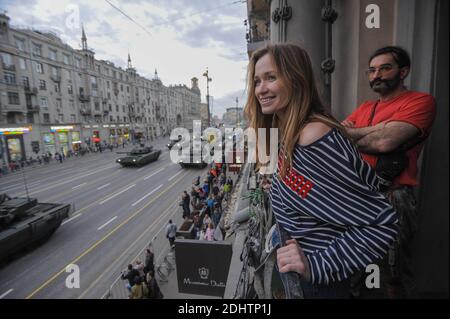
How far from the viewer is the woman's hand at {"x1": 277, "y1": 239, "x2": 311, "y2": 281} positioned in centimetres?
95

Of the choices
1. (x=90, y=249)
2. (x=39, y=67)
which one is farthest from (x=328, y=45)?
(x=39, y=67)

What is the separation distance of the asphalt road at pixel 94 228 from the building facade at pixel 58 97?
Answer: 21.2ft

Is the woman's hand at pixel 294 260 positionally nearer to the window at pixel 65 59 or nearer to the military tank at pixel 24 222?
the military tank at pixel 24 222

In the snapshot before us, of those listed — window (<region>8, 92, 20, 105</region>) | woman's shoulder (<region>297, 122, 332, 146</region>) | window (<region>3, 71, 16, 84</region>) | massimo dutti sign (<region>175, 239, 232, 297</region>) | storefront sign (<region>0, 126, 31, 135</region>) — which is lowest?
massimo dutti sign (<region>175, 239, 232, 297</region>)

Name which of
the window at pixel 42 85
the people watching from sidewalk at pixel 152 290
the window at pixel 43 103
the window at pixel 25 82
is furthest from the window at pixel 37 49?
the people watching from sidewalk at pixel 152 290

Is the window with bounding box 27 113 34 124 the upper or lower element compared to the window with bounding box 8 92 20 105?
lower

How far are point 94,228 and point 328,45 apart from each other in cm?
1121

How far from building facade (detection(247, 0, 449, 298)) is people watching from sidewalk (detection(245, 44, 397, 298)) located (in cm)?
75

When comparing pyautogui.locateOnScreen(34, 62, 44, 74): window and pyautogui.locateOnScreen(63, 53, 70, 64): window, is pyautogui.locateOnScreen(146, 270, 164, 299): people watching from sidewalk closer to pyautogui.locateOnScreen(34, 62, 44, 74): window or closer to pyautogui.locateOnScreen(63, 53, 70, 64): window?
pyautogui.locateOnScreen(34, 62, 44, 74): window

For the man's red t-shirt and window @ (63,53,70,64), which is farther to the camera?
window @ (63,53,70,64)

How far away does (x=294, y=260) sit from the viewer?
37.8 inches

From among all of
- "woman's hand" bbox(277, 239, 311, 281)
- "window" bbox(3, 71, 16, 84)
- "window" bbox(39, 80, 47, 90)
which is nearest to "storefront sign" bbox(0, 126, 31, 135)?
"window" bbox(3, 71, 16, 84)

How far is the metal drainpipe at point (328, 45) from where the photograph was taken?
2.99m

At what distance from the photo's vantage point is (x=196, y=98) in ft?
352
